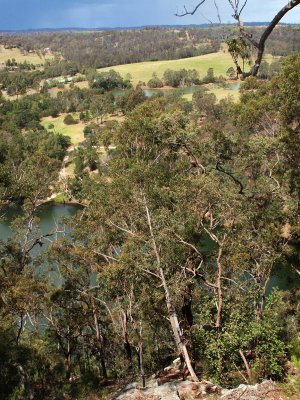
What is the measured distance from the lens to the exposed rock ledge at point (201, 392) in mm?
7434

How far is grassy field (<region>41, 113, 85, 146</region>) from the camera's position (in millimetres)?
62219

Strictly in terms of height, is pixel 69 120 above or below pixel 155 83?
below

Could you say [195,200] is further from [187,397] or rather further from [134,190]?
[187,397]

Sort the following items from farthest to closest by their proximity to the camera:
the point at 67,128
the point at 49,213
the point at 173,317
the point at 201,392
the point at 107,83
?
1. the point at 107,83
2. the point at 67,128
3. the point at 49,213
4. the point at 173,317
5. the point at 201,392

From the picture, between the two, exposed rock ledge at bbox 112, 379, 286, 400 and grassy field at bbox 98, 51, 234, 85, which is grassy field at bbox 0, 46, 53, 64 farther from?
exposed rock ledge at bbox 112, 379, 286, 400

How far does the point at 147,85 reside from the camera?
99625 millimetres

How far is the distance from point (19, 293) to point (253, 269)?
631 centimetres

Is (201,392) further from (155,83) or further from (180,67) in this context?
(180,67)

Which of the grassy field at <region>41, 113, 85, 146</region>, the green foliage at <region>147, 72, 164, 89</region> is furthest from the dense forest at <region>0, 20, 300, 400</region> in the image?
the green foliage at <region>147, 72, 164, 89</region>

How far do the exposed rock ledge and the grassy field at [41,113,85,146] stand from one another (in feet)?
172

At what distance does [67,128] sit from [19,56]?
107096 millimetres

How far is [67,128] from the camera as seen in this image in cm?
6706

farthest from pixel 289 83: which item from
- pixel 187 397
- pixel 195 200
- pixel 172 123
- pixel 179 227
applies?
pixel 187 397

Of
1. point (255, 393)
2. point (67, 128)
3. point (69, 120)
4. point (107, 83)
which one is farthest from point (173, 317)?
point (107, 83)
